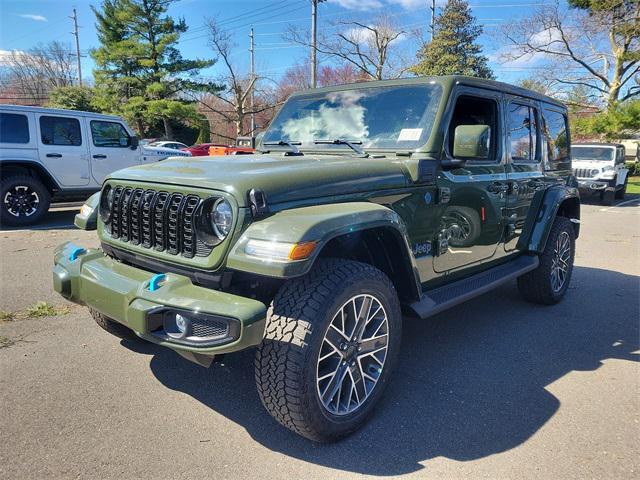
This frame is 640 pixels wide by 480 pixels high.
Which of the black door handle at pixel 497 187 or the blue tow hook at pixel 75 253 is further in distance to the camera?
the black door handle at pixel 497 187

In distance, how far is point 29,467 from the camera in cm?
226

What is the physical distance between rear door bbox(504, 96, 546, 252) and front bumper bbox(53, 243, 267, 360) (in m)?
2.78

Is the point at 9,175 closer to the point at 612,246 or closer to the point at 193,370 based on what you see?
the point at 193,370

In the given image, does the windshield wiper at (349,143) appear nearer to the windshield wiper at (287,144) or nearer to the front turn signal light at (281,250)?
the windshield wiper at (287,144)

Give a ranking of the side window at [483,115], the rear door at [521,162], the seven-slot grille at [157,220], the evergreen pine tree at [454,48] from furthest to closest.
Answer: the evergreen pine tree at [454,48]
the rear door at [521,162]
the side window at [483,115]
the seven-slot grille at [157,220]

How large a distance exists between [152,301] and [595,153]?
17.1 metres

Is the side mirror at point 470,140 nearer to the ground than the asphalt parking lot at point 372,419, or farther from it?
farther from it

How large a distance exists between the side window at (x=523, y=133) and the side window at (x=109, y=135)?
800cm

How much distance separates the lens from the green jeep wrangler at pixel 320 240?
227 cm

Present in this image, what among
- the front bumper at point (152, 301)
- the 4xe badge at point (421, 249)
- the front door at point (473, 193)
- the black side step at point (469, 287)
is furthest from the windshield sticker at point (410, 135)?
the front bumper at point (152, 301)

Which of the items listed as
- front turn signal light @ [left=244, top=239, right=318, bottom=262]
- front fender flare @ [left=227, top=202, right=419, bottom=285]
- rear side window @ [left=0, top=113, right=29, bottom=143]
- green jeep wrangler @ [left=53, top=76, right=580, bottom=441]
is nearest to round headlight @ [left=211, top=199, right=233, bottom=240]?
green jeep wrangler @ [left=53, top=76, right=580, bottom=441]

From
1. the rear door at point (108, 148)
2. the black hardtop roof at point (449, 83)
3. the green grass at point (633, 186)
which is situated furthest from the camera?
the green grass at point (633, 186)

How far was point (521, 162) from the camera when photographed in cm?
427

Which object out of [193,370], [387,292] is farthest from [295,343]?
[193,370]
